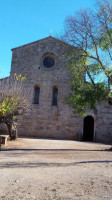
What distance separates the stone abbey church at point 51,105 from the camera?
17156mm

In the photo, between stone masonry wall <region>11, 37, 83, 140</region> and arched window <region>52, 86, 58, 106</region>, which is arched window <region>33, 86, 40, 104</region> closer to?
stone masonry wall <region>11, 37, 83, 140</region>

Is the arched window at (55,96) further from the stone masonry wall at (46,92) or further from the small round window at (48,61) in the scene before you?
the small round window at (48,61)

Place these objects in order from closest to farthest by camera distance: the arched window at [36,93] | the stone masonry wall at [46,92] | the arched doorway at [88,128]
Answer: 1. the stone masonry wall at [46,92]
2. the arched doorway at [88,128]
3. the arched window at [36,93]

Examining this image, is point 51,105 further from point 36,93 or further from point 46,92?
point 36,93

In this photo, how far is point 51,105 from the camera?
18.3 m

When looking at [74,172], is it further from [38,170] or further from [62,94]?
[62,94]

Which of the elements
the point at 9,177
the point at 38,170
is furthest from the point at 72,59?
the point at 9,177

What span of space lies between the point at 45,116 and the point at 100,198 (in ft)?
48.6

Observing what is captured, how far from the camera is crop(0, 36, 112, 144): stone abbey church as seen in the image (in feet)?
56.3

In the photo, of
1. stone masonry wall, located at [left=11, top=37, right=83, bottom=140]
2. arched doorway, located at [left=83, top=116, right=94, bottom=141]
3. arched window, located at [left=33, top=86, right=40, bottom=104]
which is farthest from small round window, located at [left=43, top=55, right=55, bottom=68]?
arched doorway, located at [left=83, top=116, right=94, bottom=141]

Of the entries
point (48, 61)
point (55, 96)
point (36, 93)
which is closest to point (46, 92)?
point (55, 96)

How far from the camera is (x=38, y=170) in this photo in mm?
5469

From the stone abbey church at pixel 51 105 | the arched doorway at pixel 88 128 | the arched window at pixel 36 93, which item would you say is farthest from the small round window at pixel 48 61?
the arched doorway at pixel 88 128

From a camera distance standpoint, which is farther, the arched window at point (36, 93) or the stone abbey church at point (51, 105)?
the arched window at point (36, 93)
